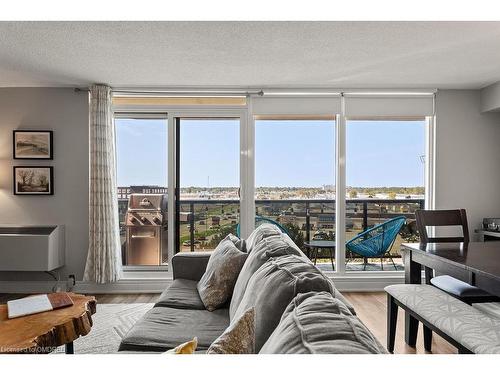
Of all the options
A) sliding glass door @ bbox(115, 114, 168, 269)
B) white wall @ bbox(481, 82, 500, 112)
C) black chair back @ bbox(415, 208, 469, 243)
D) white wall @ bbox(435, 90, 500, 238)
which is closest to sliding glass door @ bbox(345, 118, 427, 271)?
white wall @ bbox(435, 90, 500, 238)

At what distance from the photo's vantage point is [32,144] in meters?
4.49

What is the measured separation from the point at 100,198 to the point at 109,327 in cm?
150

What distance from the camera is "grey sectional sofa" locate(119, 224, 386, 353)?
2.66 feet

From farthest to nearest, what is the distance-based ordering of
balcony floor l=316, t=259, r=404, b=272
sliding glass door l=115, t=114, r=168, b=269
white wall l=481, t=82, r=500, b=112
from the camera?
balcony floor l=316, t=259, r=404, b=272 → sliding glass door l=115, t=114, r=168, b=269 → white wall l=481, t=82, r=500, b=112

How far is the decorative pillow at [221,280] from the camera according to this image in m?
2.45

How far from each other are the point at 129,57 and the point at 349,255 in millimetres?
3324

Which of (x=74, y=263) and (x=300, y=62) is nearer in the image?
(x=300, y=62)

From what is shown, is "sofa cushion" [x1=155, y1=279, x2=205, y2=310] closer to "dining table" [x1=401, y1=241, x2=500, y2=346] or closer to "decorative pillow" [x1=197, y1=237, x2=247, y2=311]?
"decorative pillow" [x1=197, y1=237, x2=247, y2=311]

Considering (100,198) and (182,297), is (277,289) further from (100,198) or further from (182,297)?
(100,198)

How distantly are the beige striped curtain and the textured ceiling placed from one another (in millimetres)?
366

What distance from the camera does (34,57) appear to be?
3.46m

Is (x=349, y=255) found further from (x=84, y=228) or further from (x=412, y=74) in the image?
(x=84, y=228)

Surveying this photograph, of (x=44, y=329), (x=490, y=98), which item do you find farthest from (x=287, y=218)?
(x=44, y=329)
